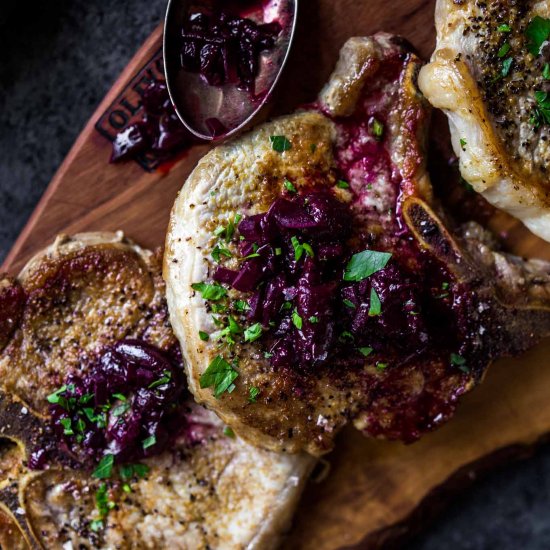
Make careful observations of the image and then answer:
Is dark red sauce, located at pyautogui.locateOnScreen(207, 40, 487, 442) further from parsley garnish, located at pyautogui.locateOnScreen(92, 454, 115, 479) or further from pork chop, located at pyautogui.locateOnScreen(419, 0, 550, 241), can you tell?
parsley garnish, located at pyautogui.locateOnScreen(92, 454, 115, 479)

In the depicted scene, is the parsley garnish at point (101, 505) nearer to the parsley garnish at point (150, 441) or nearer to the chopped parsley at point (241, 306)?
the parsley garnish at point (150, 441)

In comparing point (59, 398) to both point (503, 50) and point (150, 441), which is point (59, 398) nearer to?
point (150, 441)

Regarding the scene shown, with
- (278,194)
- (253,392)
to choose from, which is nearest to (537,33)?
(278,194)

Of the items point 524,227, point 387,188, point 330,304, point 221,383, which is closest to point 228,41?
point 387,188

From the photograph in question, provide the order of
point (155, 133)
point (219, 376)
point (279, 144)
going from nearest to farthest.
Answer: point (219, 376)
point (279, 144)
point (155, 133)

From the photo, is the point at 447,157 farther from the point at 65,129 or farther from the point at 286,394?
the point at 65,129

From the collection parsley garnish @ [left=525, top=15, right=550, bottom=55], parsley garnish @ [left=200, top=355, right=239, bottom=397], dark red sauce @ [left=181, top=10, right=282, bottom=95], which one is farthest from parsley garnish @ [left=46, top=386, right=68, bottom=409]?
parsley garnish @ [left=525, top=15, right=550, bottom=55]

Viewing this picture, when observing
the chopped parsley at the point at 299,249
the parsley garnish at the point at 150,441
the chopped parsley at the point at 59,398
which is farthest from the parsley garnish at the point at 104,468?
the chopped parsley at the point at 299,249
